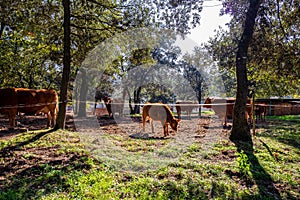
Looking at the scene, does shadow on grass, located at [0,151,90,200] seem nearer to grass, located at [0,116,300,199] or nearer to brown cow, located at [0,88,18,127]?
grass, located at [0,116,300,199]

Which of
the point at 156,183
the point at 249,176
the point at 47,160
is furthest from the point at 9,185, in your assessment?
the point at 249,176

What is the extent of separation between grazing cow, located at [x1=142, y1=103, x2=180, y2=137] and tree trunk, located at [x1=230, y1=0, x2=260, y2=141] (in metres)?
2.12

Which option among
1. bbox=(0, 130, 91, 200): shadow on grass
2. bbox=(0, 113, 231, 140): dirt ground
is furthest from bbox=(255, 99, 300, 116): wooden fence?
bbox=(0, 130, 91, 200): shadow on grass

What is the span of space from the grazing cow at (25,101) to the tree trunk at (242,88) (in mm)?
6417

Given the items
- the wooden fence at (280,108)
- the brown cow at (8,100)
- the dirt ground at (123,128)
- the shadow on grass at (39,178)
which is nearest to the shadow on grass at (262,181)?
the dirt ground at (123,128)

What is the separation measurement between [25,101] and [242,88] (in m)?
7.33

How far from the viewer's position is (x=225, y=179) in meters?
4.79

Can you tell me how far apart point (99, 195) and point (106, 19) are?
7.03 meters

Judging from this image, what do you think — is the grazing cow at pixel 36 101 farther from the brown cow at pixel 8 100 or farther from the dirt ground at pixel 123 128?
the dirt ground at pixel 123 128

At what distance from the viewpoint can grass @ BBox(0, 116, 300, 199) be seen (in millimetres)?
4074

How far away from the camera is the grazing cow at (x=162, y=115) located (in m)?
8.93

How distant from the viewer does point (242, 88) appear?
→ 815 cm

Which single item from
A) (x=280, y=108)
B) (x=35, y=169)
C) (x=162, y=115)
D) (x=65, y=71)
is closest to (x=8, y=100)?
(x=65, y=71)

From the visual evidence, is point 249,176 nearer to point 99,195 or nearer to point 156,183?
point 156,183
